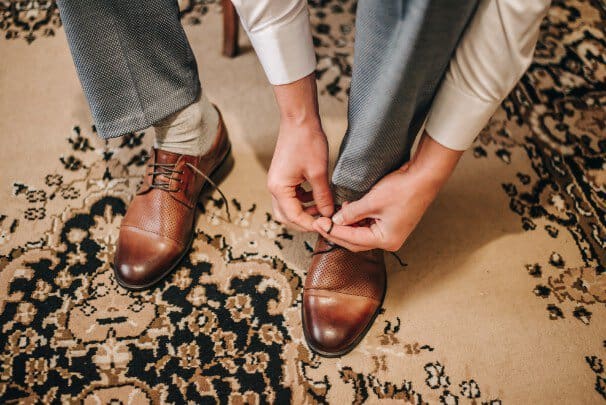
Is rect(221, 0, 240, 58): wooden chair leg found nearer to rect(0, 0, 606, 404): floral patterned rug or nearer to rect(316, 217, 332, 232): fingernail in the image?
rect(0, 0, 606, 404): floral patterned rug

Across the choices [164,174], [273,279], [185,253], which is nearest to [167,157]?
[164,174]

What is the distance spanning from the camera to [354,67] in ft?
1.72

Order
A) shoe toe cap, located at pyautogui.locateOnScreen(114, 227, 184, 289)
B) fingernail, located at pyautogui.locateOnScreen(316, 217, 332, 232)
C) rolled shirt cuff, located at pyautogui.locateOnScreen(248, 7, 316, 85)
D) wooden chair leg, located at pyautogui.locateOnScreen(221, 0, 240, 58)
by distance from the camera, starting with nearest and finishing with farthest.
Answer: rolled shirt cuff, located at pyautogui.locateOnScreen(248, 7, 316, 85)
fingernail, located at pyautogui.locateOnScreen(316, 217, 332, 232)
shoe toe cap, located at pyautogui.locateOnScreen(114, 227, 184, 289)
wooden chair leg, located at pyautogui.locateOnScreen(221, 0, 240, 58)

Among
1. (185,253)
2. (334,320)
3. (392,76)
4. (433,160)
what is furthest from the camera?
(185,253)

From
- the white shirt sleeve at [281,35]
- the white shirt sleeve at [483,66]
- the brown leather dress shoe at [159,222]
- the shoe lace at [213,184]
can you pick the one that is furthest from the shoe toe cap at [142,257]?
the white shirt sleeve at [483,66]

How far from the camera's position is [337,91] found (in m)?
1.06

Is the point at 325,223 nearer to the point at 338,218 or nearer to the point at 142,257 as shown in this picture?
the point at 338,218

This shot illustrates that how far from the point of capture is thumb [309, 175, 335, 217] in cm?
62

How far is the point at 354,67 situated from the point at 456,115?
137mm

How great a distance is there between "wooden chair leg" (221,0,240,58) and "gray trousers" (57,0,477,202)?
339 mm

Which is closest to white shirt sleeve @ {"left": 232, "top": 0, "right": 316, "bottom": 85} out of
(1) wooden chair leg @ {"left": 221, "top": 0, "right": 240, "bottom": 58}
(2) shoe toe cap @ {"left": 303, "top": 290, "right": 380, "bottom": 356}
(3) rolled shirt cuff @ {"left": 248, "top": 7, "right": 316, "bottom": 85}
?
(3) rolled shirt cuff @ {"left": 248, "top": 7, "right": 316, "bottom": 85}

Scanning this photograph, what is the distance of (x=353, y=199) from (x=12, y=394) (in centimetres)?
63

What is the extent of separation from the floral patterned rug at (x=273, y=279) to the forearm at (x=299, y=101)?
1.02ft

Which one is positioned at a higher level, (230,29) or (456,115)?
(456,115)
